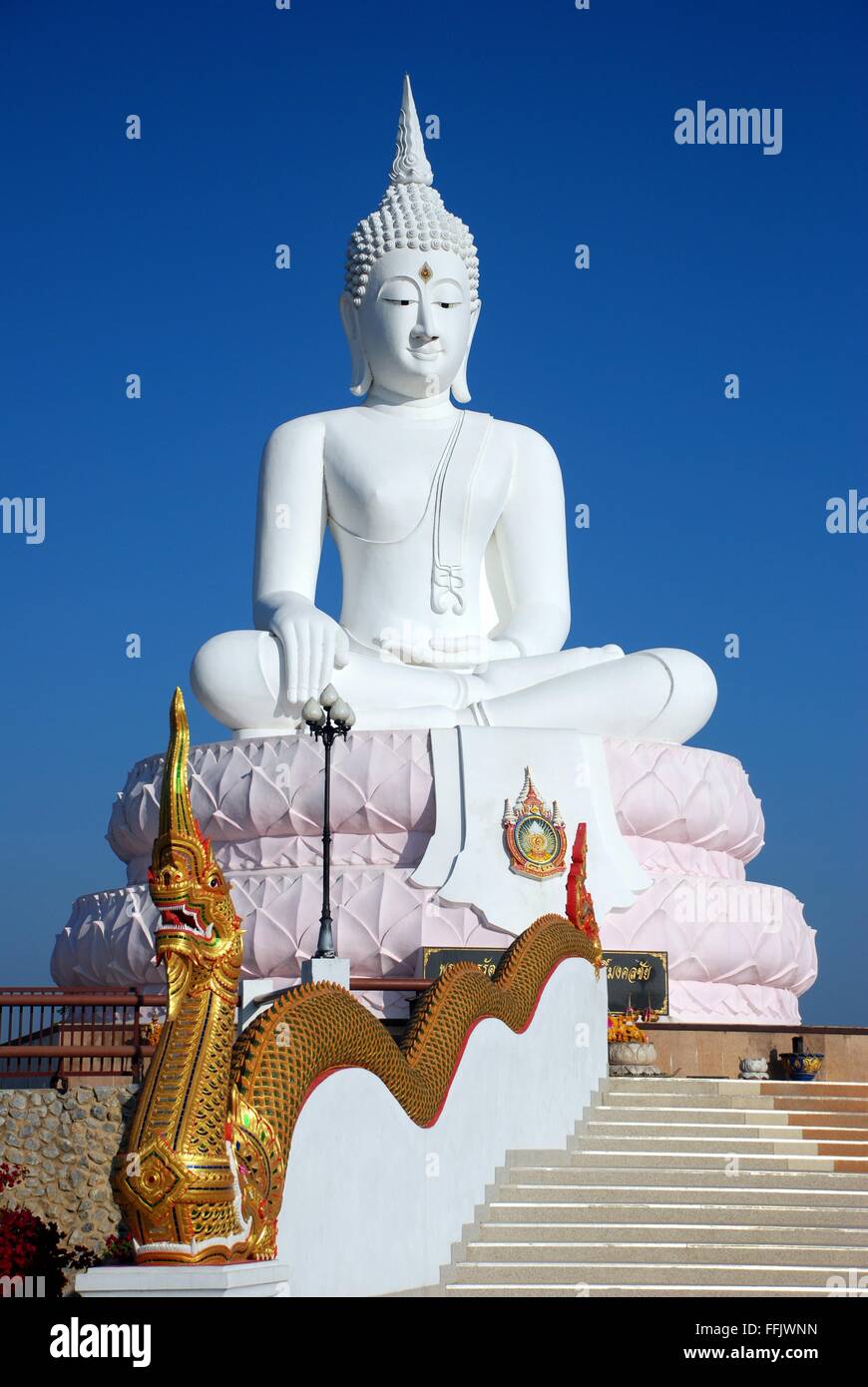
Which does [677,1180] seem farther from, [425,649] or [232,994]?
[425,649]

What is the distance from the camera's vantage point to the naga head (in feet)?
18.1

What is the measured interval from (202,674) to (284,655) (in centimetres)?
77

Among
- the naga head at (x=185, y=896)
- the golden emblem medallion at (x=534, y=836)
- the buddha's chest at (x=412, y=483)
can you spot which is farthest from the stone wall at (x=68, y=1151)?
the buddha's chest at (x=412, y=483)

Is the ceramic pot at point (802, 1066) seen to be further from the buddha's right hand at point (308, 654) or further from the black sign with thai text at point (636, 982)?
the buddha's right hand at point (308, 654)

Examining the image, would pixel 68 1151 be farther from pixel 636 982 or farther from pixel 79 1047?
pixel 636 982

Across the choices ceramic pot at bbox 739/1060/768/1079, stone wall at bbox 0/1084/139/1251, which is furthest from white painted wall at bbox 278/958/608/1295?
stone wall at bbox 0/1084/139/1251

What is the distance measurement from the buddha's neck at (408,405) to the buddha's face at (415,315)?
169mm

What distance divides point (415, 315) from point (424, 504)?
6.23 feet

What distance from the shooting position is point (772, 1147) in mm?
10586

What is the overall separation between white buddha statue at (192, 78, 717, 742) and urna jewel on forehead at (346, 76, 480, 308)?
0.02 meters

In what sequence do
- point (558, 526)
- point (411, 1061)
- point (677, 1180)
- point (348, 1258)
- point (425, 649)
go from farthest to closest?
1. point (558, 526)
2. point (425, 649)
3. point (677, 1180)
4. point (411, 1061)
5. point (348, 1258)

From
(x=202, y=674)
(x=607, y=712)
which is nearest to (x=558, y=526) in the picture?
(x=607, y=712)

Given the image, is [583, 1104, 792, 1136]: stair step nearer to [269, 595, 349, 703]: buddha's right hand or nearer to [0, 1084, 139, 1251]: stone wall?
[0, 1084, 139, 1251]: stone wall

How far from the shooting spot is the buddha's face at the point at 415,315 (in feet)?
60.4
